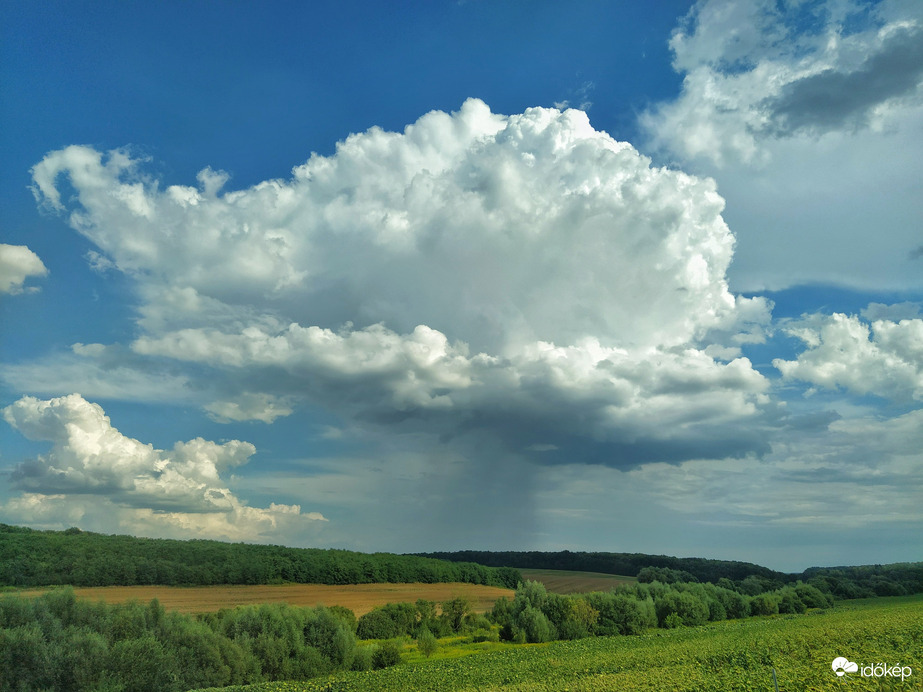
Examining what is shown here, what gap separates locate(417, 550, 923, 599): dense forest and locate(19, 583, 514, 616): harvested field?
6204 cm

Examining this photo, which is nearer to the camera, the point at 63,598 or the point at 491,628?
the point at 63,598

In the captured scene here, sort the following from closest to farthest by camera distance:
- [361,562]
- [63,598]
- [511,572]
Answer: [63,598] → [361,562] → [511,572]

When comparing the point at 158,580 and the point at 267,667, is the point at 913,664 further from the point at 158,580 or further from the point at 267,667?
the point at 158,580

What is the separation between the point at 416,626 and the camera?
83.8m

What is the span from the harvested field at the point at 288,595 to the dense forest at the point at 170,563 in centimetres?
245

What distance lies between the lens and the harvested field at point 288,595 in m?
62.4

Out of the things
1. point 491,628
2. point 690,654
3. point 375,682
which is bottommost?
point 491,628

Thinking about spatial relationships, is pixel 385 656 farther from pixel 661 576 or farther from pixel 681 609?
pixel 661 576

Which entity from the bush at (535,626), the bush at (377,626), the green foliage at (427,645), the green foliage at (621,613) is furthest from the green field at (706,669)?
the green foliage at (621,613)

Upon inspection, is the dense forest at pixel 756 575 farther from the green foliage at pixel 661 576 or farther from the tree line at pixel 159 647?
the tree line at pixel 159 647

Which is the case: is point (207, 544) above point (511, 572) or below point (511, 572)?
above

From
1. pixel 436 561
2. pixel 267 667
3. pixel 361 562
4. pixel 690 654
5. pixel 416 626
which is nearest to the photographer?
pixel 690 654

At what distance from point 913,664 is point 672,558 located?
17646cm

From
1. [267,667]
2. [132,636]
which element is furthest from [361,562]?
[132,636]
